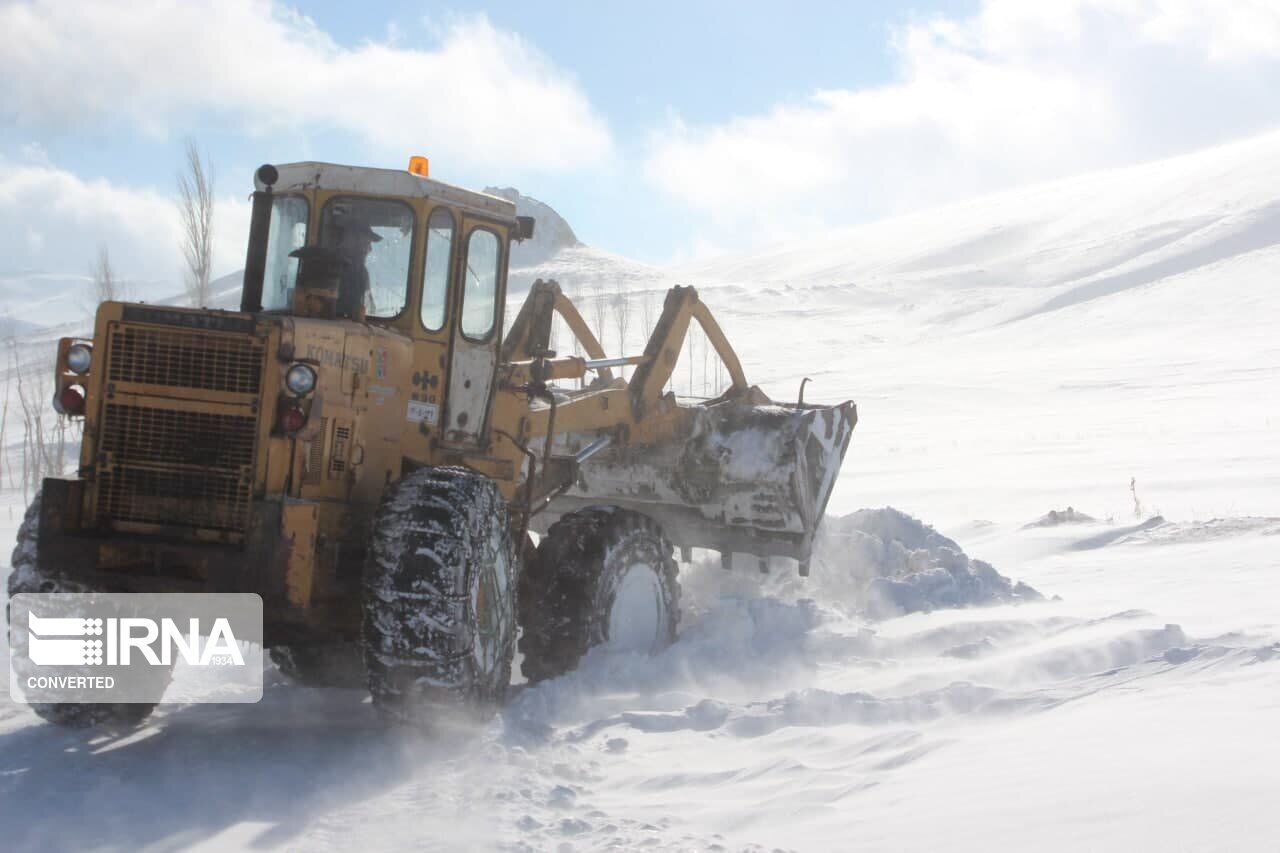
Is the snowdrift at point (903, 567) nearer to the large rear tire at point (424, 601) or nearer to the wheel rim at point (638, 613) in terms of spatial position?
the wheel rim at point (638, 613)

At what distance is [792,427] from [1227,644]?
12.2ft

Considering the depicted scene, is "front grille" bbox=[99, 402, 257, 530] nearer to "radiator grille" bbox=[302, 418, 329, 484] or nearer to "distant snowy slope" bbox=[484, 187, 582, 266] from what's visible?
"radiator grille" bbox=[302, 418, 329, 484]

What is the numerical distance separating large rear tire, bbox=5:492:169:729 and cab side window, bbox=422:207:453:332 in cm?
200

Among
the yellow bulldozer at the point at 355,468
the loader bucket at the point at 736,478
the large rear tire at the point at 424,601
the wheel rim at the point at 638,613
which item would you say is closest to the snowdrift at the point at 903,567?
the loader bucket at the point at 736,478

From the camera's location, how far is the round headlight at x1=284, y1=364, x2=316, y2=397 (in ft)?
18.0

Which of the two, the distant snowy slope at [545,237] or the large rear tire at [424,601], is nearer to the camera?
the large rear tire at [424,601]

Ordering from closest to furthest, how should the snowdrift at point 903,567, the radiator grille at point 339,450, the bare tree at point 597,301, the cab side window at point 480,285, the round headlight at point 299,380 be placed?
the round headlight at point 299,380
the radiator grille at point 339,450
the cab side window at point 480,285
the snowdrift at point 903,567
the bare tree at point 597,301

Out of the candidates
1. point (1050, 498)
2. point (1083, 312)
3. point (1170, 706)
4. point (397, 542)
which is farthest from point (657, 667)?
point (1083, 312)

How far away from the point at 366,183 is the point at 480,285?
777mm

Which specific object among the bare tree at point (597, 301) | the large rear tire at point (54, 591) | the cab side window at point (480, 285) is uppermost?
the bare tree at point (597, 301)

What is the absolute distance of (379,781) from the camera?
5.38 metres

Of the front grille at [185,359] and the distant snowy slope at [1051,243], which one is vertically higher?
the distant snowy slope at [1051,243]

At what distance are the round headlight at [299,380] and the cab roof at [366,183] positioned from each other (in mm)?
1369

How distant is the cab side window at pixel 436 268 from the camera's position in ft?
21.5
